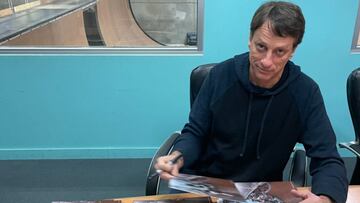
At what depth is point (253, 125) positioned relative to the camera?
1.23 m

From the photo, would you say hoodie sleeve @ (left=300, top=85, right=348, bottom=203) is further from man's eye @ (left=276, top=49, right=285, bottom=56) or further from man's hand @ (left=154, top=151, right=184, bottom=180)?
man's hand @ (left=154, top=151, right=184, bottom=180)

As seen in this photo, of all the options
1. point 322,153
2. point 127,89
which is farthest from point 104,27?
point 322,153

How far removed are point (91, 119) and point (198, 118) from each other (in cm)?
154

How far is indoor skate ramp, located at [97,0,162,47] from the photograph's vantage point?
2.61 meters

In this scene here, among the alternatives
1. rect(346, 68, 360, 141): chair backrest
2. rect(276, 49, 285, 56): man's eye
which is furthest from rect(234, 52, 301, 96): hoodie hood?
rect(346, 68, 360, 141): chair backrest

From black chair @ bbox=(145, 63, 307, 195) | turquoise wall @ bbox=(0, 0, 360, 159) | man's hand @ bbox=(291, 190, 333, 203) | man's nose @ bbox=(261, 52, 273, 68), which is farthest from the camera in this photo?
turquoise wall @ bbox=(0, 0, 360, 159)

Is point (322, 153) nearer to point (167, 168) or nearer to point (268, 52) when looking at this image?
point (268, 52)

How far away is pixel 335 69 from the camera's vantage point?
2.52 m

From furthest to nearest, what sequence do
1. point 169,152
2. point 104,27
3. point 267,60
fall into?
1. point 104,27
2. point 169,152
3. point 267,60

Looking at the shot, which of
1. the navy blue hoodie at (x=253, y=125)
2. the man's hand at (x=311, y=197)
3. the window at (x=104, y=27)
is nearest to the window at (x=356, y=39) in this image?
the window at (x=104, y=27)

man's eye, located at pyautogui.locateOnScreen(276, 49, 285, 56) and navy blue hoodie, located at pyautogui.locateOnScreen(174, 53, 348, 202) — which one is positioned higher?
man's eye, located at pyautogui.locateOnScreen(276, 49, 285, 56)

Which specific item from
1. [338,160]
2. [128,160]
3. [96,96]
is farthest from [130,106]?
[338,160]

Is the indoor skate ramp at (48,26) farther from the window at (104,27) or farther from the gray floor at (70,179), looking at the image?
the gray floor at (70,179)

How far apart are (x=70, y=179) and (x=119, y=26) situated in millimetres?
1306
